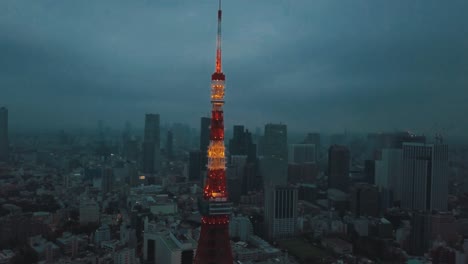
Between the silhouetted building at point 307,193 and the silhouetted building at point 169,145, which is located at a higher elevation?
the silhouetted building at point 169,145

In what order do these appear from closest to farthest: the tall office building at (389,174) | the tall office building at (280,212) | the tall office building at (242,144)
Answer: the tall office building at (280,212) → the tall office building at (389,174) → the tall office building at (242,144)

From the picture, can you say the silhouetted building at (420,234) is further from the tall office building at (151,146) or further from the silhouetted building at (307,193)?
the tall office building at (151,146)

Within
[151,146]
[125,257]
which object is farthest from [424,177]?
[151,146]

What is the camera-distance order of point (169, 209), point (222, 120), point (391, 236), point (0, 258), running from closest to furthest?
point (222, 120) < point (0, 258) < point (391, 236) < point (169, 209)

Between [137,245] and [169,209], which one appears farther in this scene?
[169,209]

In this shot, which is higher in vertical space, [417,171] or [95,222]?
[417,171]

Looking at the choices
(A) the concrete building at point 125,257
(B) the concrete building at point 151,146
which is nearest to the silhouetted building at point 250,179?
(B) the concrete building at point 151,146

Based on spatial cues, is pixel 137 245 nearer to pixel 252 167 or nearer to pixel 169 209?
pixel 169 209

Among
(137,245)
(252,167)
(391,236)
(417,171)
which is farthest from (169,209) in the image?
(417,171)

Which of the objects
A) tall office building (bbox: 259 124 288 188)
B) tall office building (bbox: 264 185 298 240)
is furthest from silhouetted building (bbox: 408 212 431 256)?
tall office building (bbox: 259 124 288 188)
